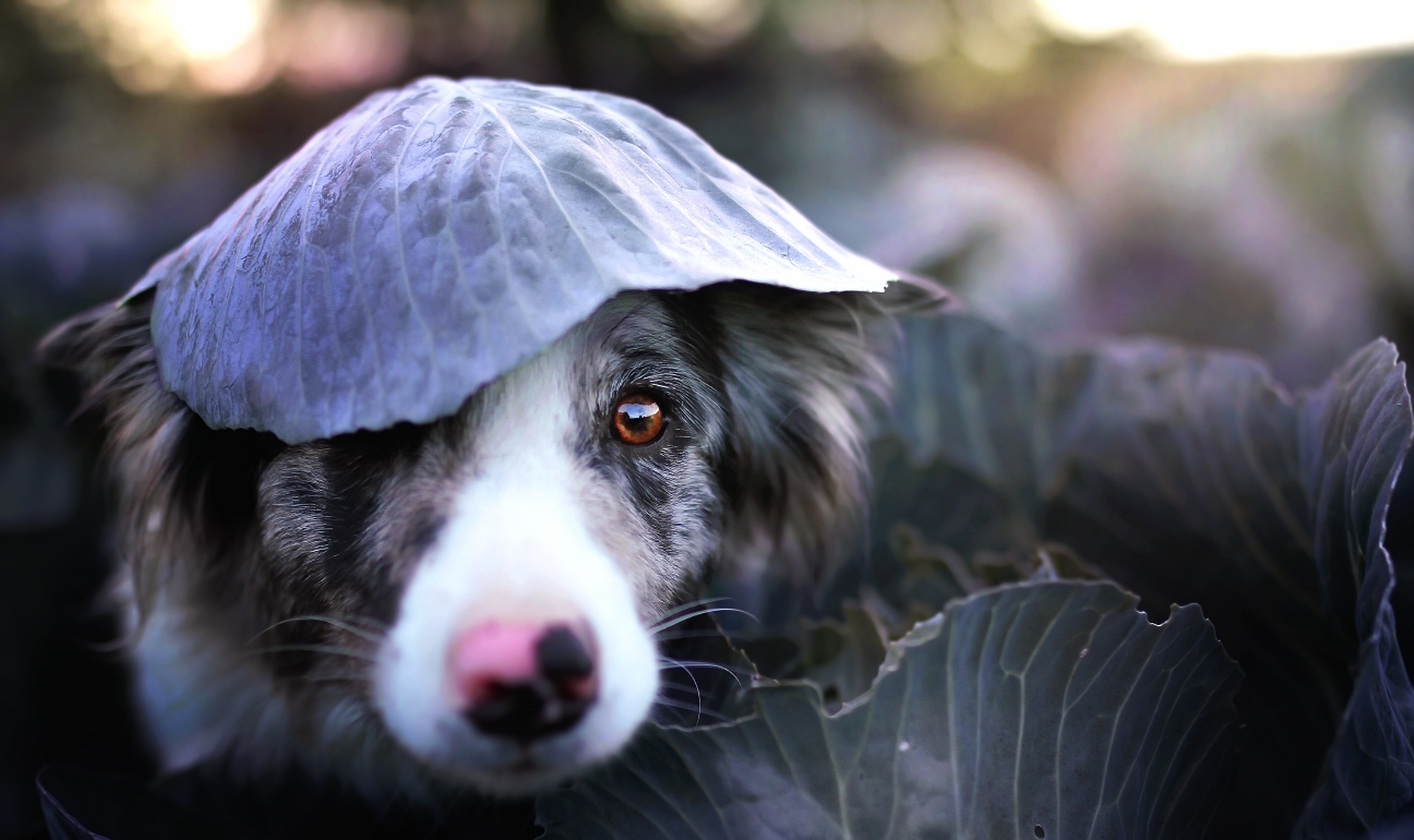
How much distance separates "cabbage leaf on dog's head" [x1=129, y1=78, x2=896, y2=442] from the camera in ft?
2.81

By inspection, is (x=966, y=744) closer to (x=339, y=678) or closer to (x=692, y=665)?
(x=692, y=665)

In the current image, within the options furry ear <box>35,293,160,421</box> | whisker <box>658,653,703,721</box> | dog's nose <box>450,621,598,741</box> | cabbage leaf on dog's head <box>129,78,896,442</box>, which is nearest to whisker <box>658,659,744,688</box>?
whisker <box>658,653,703,721</box>

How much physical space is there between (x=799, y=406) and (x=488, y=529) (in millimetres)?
720

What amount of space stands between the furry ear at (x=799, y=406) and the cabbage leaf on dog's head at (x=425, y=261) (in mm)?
342

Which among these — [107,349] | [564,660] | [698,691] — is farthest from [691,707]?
[107,349]

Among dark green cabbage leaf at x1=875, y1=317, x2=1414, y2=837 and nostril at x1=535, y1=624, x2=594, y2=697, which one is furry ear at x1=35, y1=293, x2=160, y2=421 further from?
dark green cabbage leaf at x1=875, y1=317, x2=1414, y2=837

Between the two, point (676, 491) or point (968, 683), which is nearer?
point (968, 683)

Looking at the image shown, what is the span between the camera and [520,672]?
34.3 inches

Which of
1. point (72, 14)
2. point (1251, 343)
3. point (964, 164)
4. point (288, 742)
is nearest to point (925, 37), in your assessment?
point (964, 164)

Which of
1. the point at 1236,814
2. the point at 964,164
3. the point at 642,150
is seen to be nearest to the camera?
the point at 642,150

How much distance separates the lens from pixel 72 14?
21.3ft

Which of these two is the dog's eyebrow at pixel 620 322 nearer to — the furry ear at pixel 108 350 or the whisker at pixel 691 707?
the whisker at pixel 691 707

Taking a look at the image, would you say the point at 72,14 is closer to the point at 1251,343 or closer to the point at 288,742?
the point at 288,742

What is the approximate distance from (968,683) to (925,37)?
9.86 m
